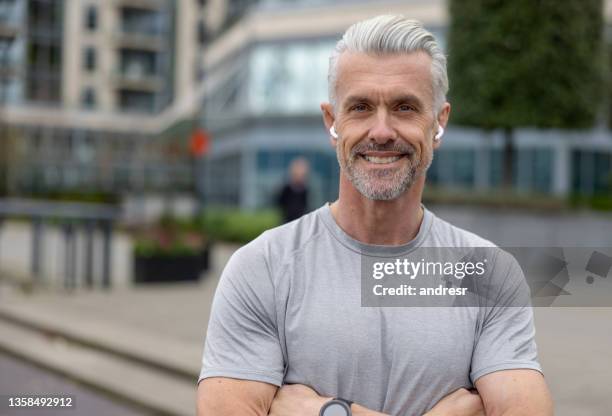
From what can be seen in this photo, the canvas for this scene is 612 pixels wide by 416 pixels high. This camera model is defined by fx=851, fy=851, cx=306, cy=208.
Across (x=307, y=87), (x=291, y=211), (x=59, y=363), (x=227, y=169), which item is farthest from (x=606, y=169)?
(x=59, y=363)

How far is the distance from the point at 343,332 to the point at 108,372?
20.2 ft

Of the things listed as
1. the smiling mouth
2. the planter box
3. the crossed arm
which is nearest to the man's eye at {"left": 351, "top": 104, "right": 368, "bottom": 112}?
the smiling mouth

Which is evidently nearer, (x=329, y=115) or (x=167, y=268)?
(x=329, y=115)

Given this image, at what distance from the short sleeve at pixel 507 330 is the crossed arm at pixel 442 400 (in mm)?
25

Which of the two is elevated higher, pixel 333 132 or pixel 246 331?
pixel 333 132

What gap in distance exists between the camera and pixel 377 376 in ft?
6.52

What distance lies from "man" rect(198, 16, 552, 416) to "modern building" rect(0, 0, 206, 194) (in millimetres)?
49120

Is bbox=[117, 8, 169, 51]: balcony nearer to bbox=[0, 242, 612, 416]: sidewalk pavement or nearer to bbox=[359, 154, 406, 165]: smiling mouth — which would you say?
bbox=[0, 242, 612, 416]: sidewalk pavement

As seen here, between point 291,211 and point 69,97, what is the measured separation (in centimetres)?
4733

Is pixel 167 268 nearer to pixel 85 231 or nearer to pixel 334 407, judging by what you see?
pixel 85 231

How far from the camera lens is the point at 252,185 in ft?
110

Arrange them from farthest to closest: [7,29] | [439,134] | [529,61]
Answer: [529,61] < [7,29] < [439,134]

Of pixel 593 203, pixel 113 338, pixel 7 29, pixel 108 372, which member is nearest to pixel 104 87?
pixel 593 203

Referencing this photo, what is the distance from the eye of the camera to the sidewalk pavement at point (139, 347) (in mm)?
6363
